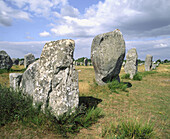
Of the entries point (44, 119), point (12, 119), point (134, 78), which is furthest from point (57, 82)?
point (134, 78)

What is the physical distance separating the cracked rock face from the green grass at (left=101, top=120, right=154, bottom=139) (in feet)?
3.81

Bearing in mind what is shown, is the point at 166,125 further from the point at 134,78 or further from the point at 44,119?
the point at 134,78

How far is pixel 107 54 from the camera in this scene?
→ 8.42m

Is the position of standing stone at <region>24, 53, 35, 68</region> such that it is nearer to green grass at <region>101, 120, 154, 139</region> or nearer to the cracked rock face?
the cracked rock face

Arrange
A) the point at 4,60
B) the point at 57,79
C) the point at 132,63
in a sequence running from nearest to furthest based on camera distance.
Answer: the point at 57,79 → the point at 4,60 → the point at 132,63

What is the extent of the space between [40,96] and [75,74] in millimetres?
1139

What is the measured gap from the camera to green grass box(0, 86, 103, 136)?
11.7 feet

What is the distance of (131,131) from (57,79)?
7.48 feet

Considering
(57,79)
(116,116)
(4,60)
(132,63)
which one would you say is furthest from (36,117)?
(132,63)

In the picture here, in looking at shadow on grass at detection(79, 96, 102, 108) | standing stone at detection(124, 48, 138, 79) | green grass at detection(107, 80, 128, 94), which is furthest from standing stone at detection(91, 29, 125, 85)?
standing stone at detection(124, 48, 138, 79)

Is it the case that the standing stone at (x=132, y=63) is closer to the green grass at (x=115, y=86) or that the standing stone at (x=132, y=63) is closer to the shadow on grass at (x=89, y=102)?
the green grass at (x=115, y=86)

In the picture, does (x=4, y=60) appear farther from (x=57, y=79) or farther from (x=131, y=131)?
(x=131, y=131)

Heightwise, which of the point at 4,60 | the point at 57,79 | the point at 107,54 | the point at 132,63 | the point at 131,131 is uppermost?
the point at 107,54

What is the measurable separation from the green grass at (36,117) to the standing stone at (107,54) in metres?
4.55
